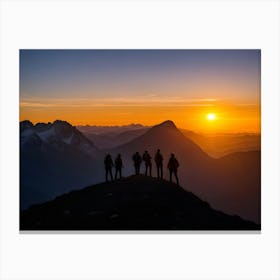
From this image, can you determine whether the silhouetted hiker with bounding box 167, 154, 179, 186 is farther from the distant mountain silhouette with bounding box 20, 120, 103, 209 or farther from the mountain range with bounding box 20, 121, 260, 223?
the distant mountain silhouette with bounding box 20, 120, 103, 209

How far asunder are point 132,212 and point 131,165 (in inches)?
28.4

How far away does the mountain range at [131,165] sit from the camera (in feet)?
29.6

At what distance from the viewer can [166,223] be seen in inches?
355

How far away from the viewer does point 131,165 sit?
9.26 m

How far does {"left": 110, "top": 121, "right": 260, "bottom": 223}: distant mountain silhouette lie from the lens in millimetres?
9133

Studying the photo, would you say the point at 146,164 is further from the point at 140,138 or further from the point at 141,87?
the point at 141,87

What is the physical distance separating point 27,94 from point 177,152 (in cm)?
244

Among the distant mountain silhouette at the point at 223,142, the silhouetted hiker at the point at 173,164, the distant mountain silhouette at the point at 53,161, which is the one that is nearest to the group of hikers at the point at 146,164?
the silhouetted hiker at the point at 173,164

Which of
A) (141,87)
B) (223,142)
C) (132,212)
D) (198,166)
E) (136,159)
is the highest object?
(141,87)

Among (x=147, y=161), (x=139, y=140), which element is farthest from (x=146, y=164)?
(x=139, y=140)
